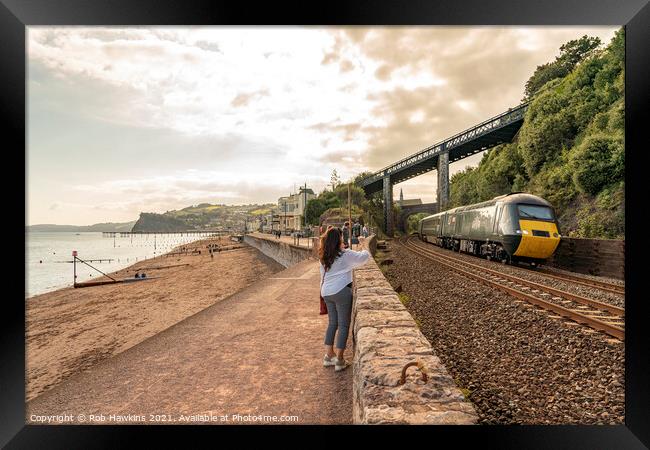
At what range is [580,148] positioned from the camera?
1287 centimetres

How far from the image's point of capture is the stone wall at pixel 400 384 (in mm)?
1733

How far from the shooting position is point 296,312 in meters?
6.25

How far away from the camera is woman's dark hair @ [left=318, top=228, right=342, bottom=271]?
3193 millimetres

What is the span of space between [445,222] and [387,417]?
20.9 meters

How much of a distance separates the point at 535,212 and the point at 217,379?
1185 cm

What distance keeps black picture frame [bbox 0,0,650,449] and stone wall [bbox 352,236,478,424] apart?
194cm

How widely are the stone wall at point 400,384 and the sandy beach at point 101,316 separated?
3299mm

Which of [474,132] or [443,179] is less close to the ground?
[474,132]

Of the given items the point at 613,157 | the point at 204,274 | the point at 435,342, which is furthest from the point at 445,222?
the point at 204,274

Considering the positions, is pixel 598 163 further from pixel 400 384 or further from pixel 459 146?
pixel 400 384

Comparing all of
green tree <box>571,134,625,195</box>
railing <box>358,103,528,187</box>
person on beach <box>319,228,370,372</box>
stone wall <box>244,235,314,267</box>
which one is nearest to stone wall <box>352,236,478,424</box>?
person on beach <box>319,228,370,372</box>
